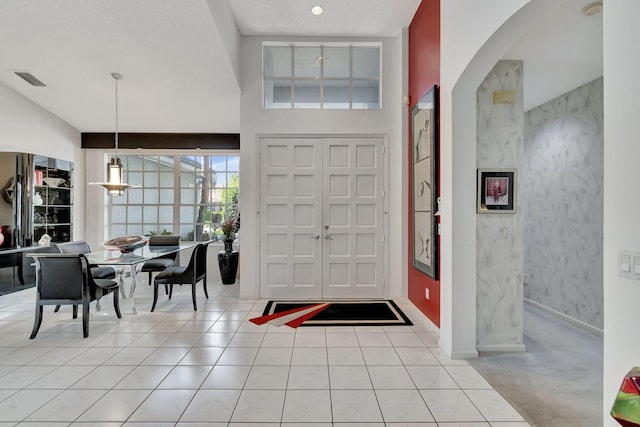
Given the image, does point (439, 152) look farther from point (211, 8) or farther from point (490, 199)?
point (211, 8)

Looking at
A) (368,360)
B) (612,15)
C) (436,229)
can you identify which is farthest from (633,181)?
(368,360)

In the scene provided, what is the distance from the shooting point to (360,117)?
4.52 metres

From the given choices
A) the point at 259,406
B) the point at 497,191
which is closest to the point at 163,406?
the point at 259,406

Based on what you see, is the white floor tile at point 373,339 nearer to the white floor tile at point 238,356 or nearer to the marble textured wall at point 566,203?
the white floor tile at point 238,356

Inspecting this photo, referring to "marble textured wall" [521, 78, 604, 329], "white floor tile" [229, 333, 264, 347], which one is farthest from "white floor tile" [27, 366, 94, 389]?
"marble textured wall" [521, 78, 604, 329]

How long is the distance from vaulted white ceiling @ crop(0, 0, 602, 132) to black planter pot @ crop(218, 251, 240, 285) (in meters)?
2.41

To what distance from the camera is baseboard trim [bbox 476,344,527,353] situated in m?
2.93

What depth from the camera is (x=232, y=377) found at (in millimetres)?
2445

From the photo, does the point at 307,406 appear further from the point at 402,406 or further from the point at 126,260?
the point at 126,260

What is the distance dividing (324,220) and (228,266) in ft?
6.67

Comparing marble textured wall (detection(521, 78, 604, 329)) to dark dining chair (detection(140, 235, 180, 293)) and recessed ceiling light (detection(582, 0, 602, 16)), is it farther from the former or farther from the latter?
dark dining chair (detection(140, 235, 180, 293))

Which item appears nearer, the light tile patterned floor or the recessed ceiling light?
the light tile patterned floor

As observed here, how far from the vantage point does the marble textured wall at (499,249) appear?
2.95 m

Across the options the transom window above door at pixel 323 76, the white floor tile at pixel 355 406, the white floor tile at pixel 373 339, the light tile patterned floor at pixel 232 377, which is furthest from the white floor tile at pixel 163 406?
the transom window above door at pixel 323 76
